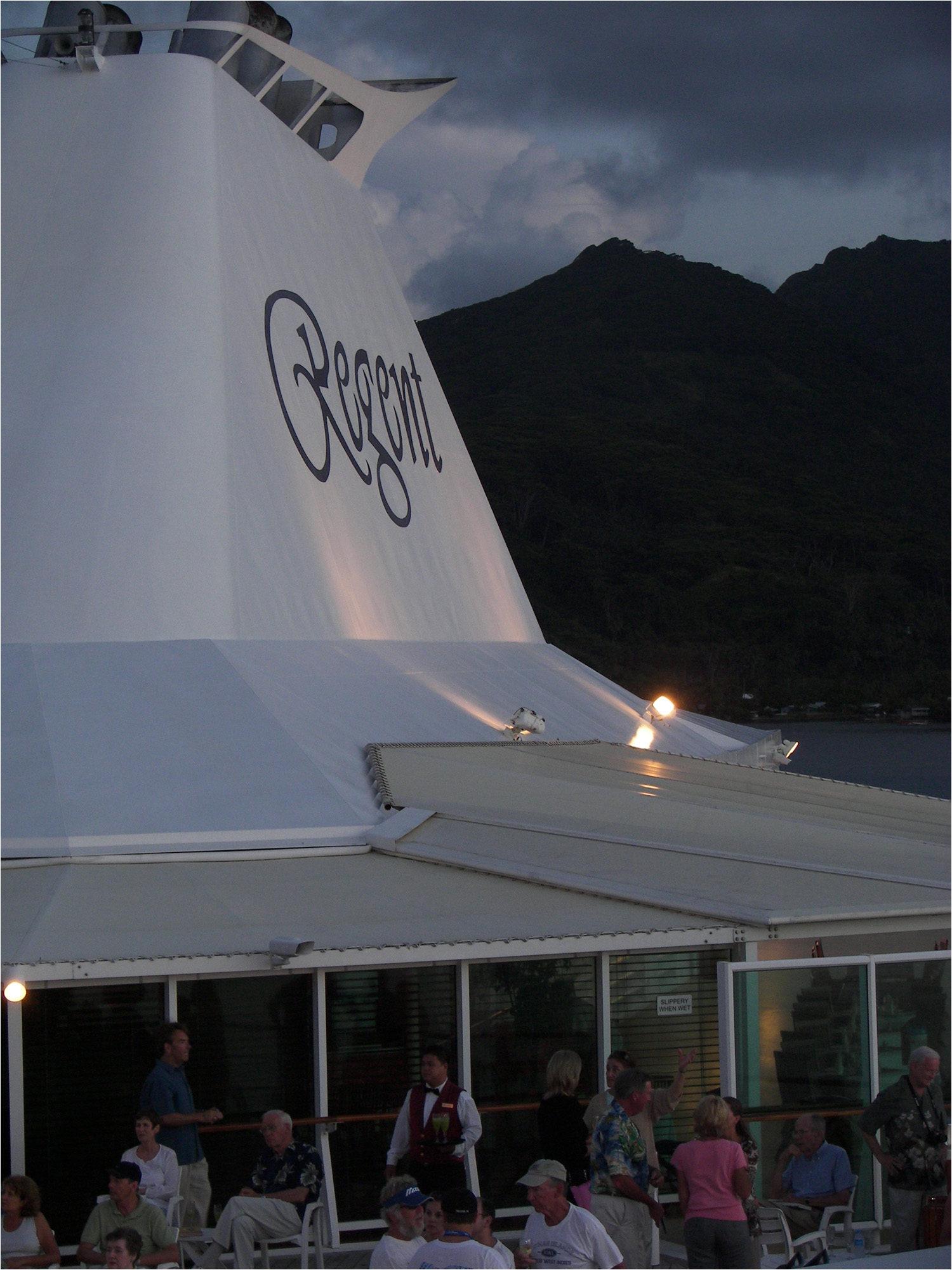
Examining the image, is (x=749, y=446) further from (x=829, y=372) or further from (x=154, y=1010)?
(x=154, y=1010)

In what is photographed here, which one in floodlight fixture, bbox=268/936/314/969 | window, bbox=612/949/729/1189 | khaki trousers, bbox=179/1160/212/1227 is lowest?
khaki trousers, bbox=179/1160/212/1227

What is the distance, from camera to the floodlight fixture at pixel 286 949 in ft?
20.7

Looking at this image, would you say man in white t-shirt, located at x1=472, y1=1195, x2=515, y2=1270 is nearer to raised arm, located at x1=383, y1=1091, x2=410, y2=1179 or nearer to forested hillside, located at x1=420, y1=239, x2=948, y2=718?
raised arm, located at x1=383, y1=1091, x2=410, y2=1179

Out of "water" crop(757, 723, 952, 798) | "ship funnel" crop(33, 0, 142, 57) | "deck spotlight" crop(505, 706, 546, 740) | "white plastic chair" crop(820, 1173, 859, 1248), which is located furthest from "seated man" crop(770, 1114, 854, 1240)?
"water" crop(757, 723, 952, 798)

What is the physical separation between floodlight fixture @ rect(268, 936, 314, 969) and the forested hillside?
73926mm

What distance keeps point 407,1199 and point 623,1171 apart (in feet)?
3.16

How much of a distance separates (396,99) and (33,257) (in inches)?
248

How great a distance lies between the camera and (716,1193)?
5.45m

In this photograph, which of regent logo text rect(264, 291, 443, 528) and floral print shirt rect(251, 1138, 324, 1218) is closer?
floral print shirt rect(251, 1138, 324, 1218)

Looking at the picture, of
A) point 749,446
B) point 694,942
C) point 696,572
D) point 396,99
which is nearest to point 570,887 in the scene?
point 694,942

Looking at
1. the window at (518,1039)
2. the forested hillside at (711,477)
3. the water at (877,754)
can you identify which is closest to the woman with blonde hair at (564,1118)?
the window at (518,1039)

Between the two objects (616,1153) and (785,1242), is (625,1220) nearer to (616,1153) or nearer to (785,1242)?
(616,1153)

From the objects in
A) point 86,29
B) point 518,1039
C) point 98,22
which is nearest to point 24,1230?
point 518,1039

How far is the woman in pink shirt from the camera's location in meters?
5.43
